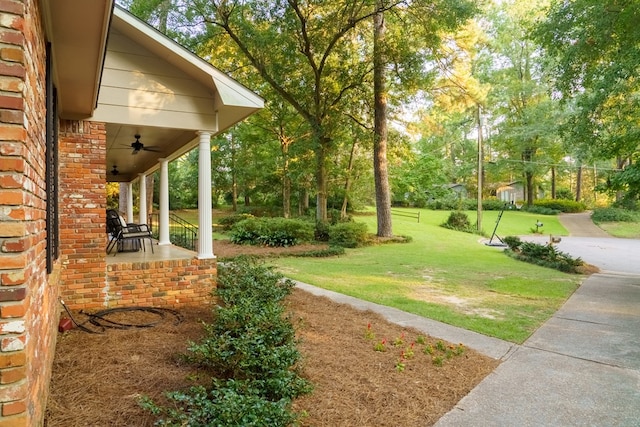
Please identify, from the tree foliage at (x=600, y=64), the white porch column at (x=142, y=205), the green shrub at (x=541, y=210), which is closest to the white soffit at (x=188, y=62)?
the white porch column at (x=142, y=205)

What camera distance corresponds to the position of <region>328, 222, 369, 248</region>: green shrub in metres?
14.8

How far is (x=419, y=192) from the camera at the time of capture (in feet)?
120

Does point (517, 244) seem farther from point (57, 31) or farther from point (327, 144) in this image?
point (57, 31)

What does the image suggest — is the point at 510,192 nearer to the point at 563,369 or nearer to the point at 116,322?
the point at 563,369

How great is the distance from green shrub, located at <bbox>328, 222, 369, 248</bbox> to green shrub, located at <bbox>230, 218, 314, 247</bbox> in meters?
0.84

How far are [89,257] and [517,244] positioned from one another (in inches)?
497

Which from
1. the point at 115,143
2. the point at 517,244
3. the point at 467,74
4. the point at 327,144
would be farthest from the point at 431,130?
the point at 115,143

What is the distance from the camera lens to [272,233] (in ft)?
47.0

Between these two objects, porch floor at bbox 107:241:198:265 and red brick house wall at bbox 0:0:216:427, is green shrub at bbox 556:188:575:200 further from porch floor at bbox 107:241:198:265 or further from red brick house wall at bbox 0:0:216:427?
red brick house wall at bbox 0:0:216:427

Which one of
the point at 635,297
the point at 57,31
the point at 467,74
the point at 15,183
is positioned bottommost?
the point at 635,297

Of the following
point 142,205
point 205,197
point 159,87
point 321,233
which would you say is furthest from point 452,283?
point 142,205

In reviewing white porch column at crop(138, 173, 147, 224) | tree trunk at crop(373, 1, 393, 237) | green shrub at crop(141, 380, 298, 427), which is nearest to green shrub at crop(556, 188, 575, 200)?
tree trunk at crop(373, 1, 393, 237)

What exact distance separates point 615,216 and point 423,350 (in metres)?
30.7

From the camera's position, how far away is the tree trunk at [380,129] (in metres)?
15.3
